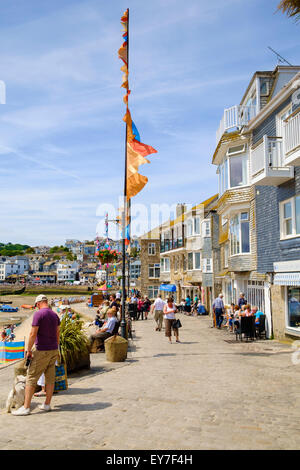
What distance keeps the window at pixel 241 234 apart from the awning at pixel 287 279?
4173 mm

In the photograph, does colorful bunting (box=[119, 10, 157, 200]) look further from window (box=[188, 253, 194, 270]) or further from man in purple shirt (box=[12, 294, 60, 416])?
window (box=[188, 253, 194, 270])

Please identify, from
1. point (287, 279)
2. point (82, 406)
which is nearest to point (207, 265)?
point (287, 279)

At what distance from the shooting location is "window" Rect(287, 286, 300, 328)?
49.2 feet

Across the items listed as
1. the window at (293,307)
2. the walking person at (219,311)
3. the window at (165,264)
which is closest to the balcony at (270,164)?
the window at (293,307)

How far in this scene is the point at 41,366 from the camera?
6559 mm

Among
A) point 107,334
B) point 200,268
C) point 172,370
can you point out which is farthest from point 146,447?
point 200,268

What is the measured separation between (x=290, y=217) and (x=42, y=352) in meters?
11.4

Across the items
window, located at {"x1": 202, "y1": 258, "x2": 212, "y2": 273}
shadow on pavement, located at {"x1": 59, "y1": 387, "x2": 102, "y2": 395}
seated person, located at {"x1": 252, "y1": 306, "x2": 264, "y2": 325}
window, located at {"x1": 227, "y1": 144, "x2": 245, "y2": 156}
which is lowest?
shadow on pavement, located at {"x1": 59, "y1": 387, "x2": 102, "y2": 395}

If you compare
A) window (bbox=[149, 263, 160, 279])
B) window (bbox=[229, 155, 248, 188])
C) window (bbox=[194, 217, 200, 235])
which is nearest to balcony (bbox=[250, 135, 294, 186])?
window (bbox=[229, 155, 248, 188])

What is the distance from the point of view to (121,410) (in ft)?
21.4

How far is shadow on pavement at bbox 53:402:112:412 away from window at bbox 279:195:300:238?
10.2 m

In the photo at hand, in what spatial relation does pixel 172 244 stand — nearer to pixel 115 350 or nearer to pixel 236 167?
pixel 236 167

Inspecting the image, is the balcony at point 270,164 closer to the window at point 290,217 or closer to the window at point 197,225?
the window at point 290,217
